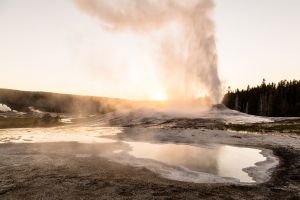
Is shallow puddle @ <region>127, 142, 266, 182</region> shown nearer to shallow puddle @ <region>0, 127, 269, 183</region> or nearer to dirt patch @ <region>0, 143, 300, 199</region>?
shallow puddle @ <region>0, 127, 269, 183</region>

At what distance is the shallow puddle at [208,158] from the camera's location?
1566 cm

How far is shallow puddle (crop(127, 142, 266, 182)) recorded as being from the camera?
15.7 metres

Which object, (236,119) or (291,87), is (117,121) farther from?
(291,87)

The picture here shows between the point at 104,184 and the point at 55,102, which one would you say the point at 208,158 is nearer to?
the point at 104,184

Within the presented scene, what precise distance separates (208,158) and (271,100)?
3849 inches

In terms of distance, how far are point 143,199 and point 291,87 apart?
108 m

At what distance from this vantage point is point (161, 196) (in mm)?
10695

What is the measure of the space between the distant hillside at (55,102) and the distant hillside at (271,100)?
151 feet

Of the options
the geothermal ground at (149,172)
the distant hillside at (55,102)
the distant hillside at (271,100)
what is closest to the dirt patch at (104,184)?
the geothermal ground at (149,172)

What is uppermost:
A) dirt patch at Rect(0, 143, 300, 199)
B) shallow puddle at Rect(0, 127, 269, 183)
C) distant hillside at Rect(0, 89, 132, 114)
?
distant hillside at Rect(0, 89, 132, 114)

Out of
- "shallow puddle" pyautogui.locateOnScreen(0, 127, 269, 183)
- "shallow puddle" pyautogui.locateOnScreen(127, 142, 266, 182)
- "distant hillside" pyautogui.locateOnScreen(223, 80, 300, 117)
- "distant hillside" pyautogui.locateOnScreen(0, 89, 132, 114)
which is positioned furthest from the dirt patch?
"distant hillside" pyautogui.locateOnScreen(0, 89, 132, 114)

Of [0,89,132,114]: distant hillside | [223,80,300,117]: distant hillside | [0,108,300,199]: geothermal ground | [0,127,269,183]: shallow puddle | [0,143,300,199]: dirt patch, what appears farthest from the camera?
[0,89,132,114]: distant hillside

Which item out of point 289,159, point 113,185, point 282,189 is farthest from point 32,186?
point 289,159

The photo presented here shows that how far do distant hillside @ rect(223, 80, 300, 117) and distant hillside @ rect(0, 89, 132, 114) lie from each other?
46.0 m
